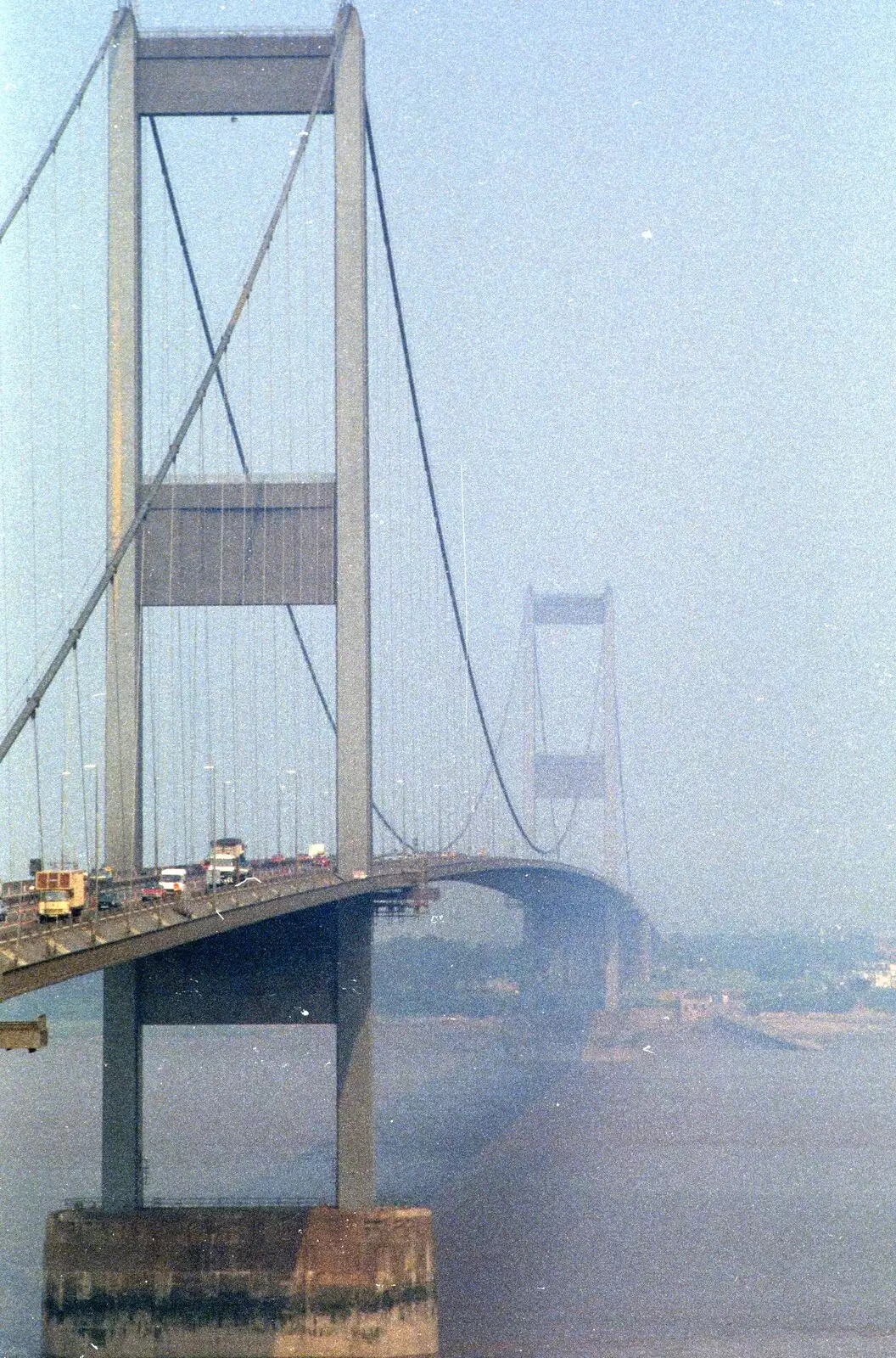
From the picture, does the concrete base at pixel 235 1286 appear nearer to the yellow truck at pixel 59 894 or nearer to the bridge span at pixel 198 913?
the bridge span at pixel 198 913

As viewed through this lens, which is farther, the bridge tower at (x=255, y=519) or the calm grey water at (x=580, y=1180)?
the calm grey water at (x=580, y=1180)

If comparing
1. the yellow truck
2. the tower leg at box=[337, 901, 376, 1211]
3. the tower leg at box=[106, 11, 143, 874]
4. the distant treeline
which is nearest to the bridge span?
the yellow truck

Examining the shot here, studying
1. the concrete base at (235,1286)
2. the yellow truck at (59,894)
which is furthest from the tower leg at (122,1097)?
the yellow truck at (59,894)

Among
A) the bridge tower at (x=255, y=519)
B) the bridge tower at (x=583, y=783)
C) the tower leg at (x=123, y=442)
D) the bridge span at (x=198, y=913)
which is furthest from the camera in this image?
the bridge tower at (x=583, y=783)

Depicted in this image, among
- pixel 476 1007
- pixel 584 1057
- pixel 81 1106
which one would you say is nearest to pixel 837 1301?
pixel 81 1106

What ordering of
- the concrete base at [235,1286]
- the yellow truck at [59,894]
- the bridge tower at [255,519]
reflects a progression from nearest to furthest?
the yellow truck at [59,894]
the concrete base at [235,1286]
the bridge tower at [255,519]

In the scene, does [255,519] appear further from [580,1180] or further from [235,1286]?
[580,1180]
